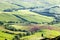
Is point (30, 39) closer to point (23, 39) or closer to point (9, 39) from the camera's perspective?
point (23, 39)

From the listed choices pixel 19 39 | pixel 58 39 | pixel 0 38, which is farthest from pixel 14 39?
pixel 58 39

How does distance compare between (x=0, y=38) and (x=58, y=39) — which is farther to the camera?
(x=0, y=38)

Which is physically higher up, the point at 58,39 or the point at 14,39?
the point at 58,39

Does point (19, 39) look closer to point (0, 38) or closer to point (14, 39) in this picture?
point (14, 39)

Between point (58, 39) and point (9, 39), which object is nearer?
point (58, 39)

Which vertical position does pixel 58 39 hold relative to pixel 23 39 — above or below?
above

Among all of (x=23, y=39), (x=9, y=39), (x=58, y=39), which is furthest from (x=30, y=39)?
(x=58, y=39)

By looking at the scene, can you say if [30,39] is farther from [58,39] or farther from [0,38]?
[58,39]

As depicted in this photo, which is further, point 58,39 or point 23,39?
point 23,39
